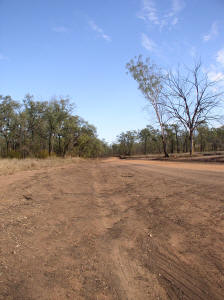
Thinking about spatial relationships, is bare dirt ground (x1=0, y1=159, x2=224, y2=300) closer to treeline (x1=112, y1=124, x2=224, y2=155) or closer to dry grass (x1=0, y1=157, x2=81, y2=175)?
dry grass (x1=0, y1=157, x2=81, y2=175)

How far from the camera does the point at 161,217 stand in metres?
3.35

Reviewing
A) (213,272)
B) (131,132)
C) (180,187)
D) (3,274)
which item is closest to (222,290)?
(213,272)

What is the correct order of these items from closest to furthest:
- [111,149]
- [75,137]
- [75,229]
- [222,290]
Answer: [222,290] → [75,229] → [75,137] → [111,149]

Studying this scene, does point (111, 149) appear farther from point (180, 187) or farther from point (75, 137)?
point (180, 187)

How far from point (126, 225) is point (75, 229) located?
807 mm

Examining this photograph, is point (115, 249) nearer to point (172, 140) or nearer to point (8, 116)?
point (8, 116)

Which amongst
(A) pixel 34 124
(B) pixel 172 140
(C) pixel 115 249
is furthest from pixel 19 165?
(B) pixel 172 140

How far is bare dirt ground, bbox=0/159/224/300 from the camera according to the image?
1726mm

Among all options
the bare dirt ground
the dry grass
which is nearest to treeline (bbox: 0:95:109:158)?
the dry grass

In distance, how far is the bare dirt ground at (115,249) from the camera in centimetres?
173

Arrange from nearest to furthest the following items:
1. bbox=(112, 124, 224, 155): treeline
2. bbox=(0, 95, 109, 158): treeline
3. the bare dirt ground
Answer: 1. the bare dirt ground
2. bbox=(0, 95, 109, 158): treeline
3. bbox=(112, 124, 224, 155): treeline

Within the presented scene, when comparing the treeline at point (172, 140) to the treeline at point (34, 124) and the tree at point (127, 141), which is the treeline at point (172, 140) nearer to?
the tree at point (127, 141)

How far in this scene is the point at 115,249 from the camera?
2375mm

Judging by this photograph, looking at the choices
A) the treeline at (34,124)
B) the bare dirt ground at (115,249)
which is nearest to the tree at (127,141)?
the treeline at (34,124)
